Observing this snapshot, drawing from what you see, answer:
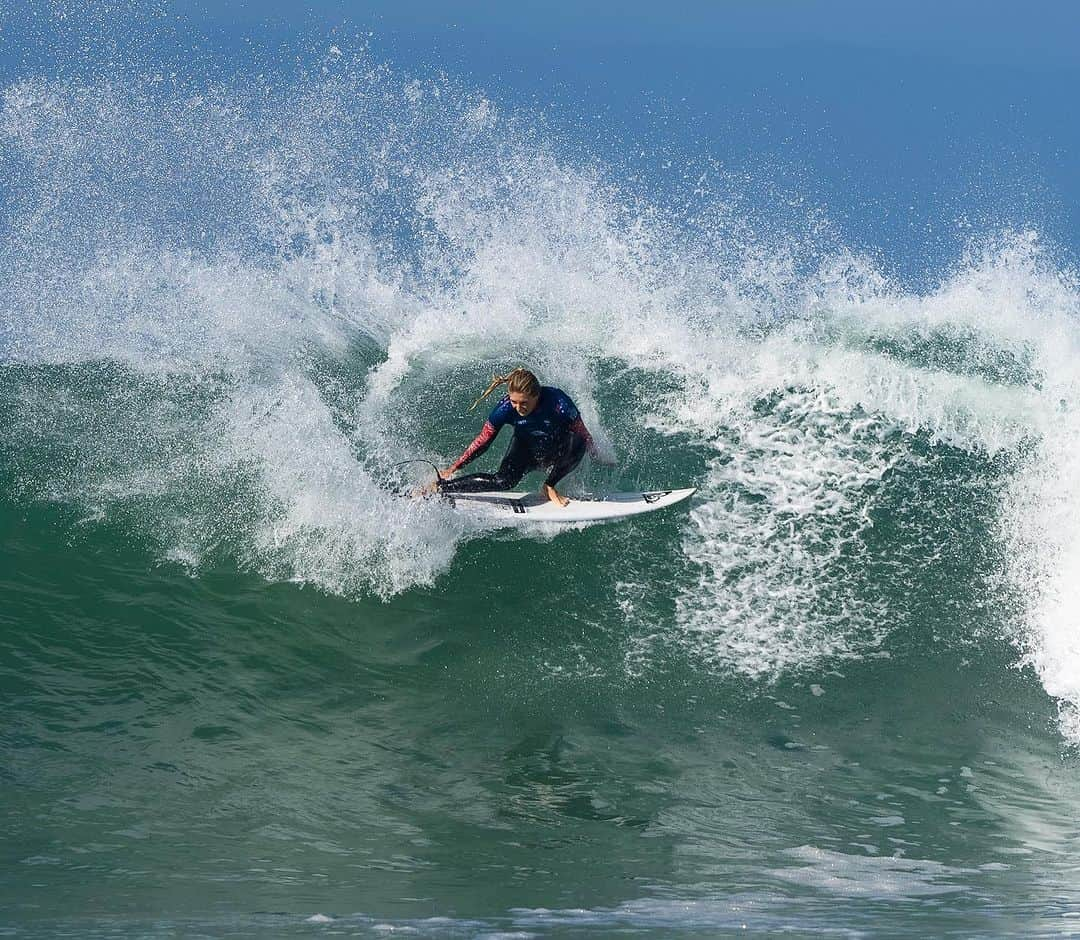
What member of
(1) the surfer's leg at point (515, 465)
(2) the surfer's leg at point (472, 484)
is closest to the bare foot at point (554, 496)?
(1) the surfer's leg at point (515, 465)

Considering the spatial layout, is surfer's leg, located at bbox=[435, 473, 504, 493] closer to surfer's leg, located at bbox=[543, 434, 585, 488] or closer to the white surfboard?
the white surfboard

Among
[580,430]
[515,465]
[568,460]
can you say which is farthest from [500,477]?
[580,430]

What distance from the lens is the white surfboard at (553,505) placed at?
786 cm

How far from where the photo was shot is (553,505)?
7.88m

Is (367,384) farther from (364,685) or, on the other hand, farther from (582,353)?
(364,685)

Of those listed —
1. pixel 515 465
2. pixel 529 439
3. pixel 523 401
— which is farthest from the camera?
pixel 515 465

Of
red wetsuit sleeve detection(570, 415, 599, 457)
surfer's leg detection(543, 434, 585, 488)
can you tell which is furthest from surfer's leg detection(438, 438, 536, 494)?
red wetsuit sleeve detection(570, 415, 599, 457)

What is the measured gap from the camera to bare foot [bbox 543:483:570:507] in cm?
778

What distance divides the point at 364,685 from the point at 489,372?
162 inches

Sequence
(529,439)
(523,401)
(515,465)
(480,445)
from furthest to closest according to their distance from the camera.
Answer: (515,465), (529,439), (480,445), (523,401)

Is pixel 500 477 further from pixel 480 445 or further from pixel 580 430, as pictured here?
pixel 580 430

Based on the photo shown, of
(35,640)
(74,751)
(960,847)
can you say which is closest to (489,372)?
(35,640)

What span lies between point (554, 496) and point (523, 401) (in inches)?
32.8

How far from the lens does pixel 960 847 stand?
5.35 metres
